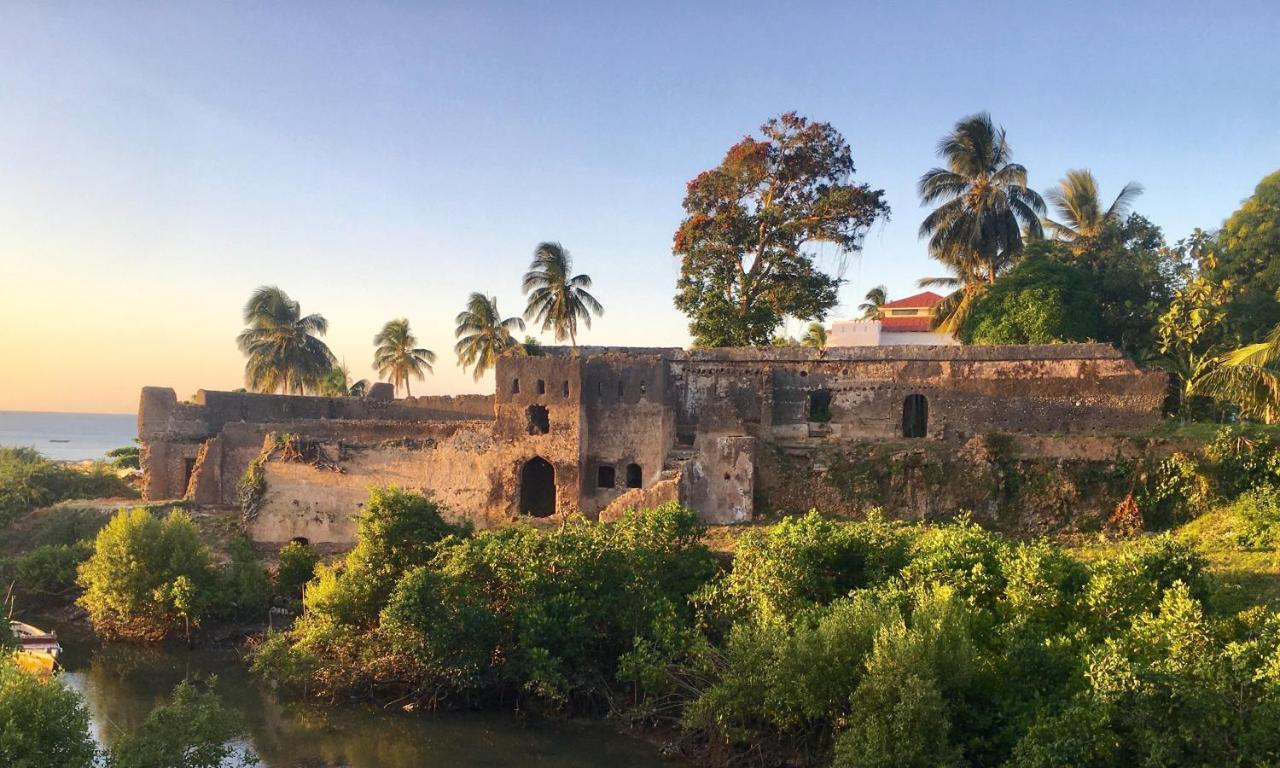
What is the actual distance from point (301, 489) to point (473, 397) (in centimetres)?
538

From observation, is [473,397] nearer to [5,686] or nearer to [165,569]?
[165,569]

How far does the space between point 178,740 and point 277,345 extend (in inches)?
1151

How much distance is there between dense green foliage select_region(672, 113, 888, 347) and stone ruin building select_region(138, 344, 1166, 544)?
16.0ft

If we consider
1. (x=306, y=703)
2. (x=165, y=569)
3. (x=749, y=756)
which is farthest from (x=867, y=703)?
(x=165, y=569)

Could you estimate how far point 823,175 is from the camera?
28281 millimetres

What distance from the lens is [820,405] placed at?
22828mm

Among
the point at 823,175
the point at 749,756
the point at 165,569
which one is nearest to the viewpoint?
the point at 749,756

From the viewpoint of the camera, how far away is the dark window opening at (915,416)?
876 inches

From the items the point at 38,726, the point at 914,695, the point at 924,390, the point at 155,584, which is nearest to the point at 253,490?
the point at 155,584

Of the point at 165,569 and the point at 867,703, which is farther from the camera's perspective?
the point at 165,569

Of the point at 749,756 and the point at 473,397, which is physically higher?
the point at 473,397

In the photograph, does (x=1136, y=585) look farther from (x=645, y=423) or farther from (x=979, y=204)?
(x=979, y=204)

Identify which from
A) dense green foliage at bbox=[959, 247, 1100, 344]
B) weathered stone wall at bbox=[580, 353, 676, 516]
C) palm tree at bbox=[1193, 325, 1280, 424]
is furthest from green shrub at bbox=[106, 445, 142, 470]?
palm tree at bbox=[1193, 325, 1280, 424]

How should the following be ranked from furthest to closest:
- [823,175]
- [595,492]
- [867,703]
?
[823,175] < [595,492] < [867,703]
